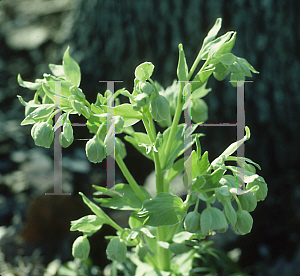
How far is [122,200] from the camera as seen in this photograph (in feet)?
1.74

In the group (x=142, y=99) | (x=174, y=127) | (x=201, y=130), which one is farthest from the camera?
(x=201, y=130)

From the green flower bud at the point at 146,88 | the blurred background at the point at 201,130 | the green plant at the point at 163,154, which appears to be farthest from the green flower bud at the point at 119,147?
the blurred background at the point at 201,130

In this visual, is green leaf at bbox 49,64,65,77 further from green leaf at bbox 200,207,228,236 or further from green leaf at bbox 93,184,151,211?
green leaf at bbox 200,207,228,236

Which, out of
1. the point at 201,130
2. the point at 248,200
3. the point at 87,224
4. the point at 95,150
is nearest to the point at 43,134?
the point at 95,150

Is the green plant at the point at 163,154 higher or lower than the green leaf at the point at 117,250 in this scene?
higher

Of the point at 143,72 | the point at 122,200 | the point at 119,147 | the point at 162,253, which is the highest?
the point at 143,72

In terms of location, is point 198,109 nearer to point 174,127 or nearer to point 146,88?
point 174,127

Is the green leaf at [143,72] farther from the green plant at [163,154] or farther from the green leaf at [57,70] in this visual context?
the green leaf at [57,70]

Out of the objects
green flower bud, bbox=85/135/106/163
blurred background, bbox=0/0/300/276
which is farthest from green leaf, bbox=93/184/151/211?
blurred background, bbox=0/0/300/276

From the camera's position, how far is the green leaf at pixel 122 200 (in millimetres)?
521

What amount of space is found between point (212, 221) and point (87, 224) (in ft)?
0.71

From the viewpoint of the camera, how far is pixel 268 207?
1006 millimetres

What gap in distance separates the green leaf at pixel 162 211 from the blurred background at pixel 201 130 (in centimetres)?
57

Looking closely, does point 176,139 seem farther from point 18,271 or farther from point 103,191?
point 18,271
